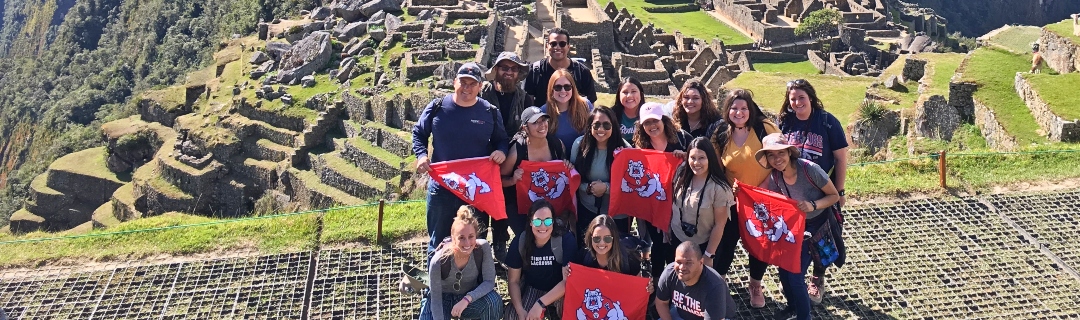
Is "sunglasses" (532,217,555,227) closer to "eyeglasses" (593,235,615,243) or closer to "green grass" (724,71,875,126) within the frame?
"eyeglasses" (593,235,615,243)

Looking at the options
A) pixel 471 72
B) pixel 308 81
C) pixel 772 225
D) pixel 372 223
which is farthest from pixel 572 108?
pixel 308 81

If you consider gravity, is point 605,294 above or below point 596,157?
below

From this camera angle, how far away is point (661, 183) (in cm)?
747

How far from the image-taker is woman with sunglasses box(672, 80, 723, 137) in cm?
746

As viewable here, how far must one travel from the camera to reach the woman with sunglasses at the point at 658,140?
7266 millimetres

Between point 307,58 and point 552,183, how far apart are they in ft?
81.2

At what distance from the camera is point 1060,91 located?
1510 centimetres

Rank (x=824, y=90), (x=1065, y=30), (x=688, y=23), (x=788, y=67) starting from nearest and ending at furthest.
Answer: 1. (x=1065, y=30)
2. (x=824, y=90)
3. (x=788, y=67)
4. (x=688, y=23)

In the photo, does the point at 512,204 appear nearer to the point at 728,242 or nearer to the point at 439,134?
the point at 439,134

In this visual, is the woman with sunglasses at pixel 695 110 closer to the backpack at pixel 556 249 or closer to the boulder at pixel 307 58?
the backpack at pixel 556 249

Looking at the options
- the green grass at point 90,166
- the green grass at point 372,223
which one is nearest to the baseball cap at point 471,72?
the green grass at point 372,223

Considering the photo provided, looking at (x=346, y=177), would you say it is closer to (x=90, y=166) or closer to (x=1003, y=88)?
(x=1003, y=88)

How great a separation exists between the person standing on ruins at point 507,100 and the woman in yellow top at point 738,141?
1.73 m

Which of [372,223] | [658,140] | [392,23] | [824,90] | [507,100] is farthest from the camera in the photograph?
[392,23]
